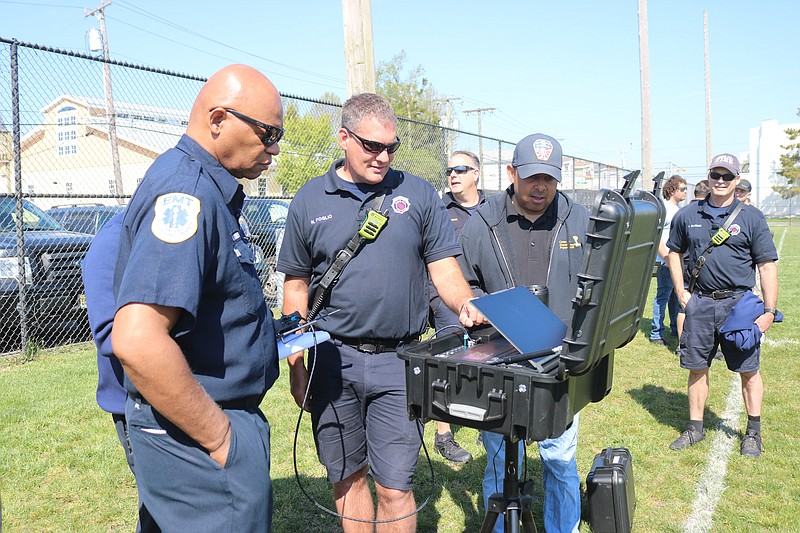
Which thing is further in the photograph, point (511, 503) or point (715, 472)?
point (715, 472)

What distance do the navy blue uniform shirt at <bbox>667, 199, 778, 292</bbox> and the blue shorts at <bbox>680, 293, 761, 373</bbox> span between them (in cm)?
13

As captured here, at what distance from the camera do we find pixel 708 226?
17.2ft

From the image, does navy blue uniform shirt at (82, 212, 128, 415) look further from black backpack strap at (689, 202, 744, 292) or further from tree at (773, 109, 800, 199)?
tree at (773, 109, 800, 199)

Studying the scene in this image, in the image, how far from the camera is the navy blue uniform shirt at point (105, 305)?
85.6 inches

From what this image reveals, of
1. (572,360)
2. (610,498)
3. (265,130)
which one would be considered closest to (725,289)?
(610,498)

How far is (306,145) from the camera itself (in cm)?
968

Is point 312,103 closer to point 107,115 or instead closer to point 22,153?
point 107,115

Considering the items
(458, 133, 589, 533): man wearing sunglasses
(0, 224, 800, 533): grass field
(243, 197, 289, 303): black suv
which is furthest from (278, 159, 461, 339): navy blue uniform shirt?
(243, 197, 289, 303): black suv

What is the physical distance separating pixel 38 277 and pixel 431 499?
17.5 feet

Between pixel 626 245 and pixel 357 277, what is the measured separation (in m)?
1.44

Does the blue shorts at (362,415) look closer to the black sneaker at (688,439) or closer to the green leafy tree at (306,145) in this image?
the black sneaker at (688,439)

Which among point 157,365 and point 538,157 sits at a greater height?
point 538,157

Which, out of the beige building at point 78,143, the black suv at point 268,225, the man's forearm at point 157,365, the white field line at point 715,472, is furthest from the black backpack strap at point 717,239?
the black suv at point 268,225

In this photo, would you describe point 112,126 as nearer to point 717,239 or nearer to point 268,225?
point 268,225
